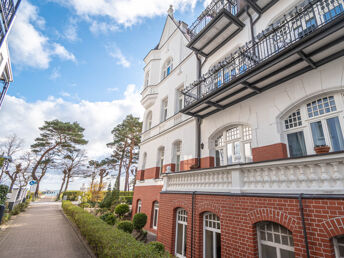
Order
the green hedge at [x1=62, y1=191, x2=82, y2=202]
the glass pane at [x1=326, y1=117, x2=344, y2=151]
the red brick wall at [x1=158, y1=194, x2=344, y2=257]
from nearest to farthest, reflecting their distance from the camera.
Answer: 1. the red brick wall at [x1=158, y1=194, x2=344, y2=257]
2. the glass pane at [x1=326, y1=117, x2=344, y2=151]
3. the green hedge at [x1=62, y1=191, x2=82, y2=202]

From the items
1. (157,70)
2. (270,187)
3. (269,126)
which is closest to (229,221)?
(270,187)

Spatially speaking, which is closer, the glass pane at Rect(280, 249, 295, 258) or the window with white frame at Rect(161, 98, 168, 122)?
the glass pane at Rect(280, 249, 295, 258)

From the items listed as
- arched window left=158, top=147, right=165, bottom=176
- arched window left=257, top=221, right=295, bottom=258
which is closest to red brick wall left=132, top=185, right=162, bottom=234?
arched window left=158, top=147, right=165, bottom=176

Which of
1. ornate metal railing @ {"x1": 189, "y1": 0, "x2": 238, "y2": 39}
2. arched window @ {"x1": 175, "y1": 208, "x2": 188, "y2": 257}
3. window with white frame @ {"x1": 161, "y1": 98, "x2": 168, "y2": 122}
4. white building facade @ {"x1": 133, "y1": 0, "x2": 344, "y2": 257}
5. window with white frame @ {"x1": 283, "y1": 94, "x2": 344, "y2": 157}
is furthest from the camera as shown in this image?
window with white frame @ {"x1": 161, "y1": 98, "x2": 168, "y2": 122}

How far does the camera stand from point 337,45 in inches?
196

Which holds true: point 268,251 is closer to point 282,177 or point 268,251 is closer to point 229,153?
point 282,177

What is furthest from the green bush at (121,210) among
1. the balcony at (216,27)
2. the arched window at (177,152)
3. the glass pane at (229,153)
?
the balcony at (216,27)

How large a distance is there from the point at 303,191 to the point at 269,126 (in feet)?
Answer: 10.6

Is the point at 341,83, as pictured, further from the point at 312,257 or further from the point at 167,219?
the point at 167,219

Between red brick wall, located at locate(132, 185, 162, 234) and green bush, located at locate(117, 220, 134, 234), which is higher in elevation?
red brick wall, located at locate(132, 185, 162, 234)

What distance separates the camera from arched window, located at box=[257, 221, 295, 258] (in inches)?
164

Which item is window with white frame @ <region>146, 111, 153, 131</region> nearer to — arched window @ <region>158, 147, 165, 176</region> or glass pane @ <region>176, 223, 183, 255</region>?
arched window @ <region>158, 147, 165, 176</region>

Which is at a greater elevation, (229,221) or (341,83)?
(341,83)

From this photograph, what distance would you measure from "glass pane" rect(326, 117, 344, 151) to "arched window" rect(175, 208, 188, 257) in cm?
560
